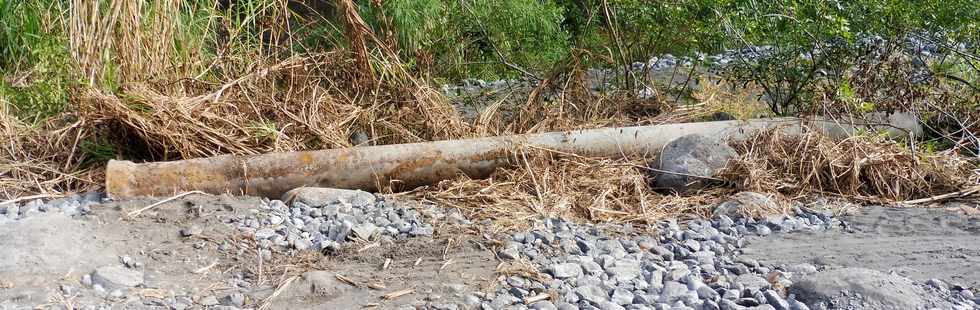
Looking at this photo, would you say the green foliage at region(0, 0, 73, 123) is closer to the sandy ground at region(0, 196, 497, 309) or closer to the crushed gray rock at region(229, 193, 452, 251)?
the sandy ground at region(0, 196, 497, 309)

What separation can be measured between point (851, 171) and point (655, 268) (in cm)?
180

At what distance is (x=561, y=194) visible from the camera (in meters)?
4.89

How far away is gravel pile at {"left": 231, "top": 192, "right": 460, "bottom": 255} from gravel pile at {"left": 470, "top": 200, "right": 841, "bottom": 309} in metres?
0.55

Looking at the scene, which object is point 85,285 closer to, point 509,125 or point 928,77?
point 509,125

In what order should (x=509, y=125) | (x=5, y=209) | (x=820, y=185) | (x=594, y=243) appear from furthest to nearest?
1. (x=509, y=125)
2. (x=820, y=185)
3. (x=5, y=209)
4. (x=594, y=243)

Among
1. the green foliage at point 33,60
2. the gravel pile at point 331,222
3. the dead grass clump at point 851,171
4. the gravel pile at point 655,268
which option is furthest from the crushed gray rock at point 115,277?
the dead grass clump at point 851,171

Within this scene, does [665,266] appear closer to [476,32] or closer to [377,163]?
[377,163]

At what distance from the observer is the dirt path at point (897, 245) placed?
388 centimetres

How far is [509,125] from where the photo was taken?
19.5ft

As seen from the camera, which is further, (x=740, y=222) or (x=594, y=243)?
(x=740, y=222)

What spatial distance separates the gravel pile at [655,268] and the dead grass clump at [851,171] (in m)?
0.47

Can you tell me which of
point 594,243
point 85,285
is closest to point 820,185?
point 594,243

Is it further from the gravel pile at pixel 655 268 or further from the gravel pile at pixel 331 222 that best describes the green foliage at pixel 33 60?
the gravel pile at pixel 655 268

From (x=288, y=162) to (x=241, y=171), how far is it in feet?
0.76
